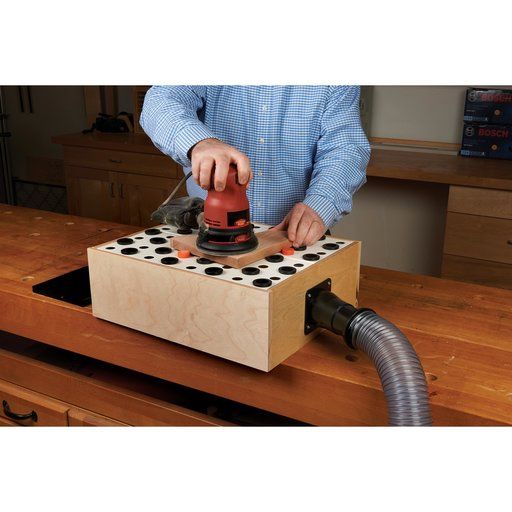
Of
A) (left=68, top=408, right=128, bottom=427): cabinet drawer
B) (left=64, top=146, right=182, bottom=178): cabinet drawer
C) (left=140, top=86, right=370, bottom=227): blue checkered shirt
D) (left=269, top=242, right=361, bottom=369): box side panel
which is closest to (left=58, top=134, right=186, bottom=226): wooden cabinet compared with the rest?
(left=64, top=146, right=182, bottom=178): cabinet drawer

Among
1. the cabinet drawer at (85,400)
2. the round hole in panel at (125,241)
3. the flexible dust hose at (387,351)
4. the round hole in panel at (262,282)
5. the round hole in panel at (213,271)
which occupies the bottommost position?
the cabinet drawer at (85,400)

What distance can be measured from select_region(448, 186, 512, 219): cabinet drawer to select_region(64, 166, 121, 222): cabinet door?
1.77m

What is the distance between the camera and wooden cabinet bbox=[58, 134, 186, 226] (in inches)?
120

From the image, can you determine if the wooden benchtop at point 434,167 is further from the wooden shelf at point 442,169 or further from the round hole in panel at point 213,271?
the round hole in panel at point 213,271

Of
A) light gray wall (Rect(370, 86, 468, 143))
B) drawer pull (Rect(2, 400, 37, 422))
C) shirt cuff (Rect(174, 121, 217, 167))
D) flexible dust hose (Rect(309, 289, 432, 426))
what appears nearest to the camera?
flexible dust hose (Rect(309, 289, 432, 426))

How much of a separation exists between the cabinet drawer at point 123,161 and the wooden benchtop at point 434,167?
0.04 metres

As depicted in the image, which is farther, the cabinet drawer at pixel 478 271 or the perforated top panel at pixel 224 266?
the cabinet drawer at pixel 478 271

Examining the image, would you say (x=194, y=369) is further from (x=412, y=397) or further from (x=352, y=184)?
(x=352, y=184)

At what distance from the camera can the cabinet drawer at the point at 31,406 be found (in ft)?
3.86

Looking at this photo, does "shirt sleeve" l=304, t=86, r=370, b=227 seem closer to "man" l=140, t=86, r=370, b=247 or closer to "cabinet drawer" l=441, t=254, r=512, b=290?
"man" l=140, t=86, r=370, b=247

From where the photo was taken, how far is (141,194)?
125 inches

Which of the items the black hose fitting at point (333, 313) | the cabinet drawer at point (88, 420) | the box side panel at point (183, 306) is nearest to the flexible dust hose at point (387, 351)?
the black hose fitting at point (333, 313)

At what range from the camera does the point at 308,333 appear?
953 mm

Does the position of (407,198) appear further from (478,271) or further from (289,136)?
(289,136)
